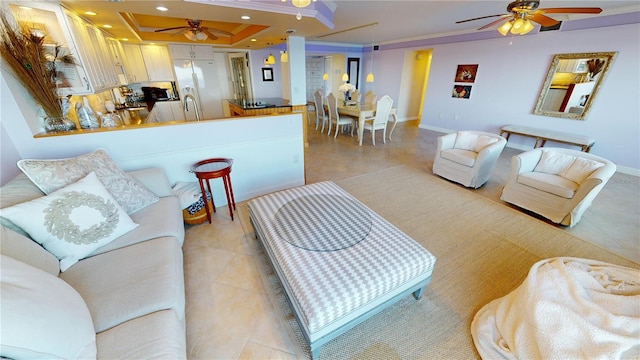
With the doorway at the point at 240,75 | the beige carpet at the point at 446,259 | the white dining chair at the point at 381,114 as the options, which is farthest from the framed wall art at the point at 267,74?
the beige carpet at the point at 446,259

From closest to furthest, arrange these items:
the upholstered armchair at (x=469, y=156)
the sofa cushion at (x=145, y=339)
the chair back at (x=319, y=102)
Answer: the sofa cushion at (x=145, y=339), the upholstered armchair at (x=469, y=156), the chair back at (x=319, y=102)

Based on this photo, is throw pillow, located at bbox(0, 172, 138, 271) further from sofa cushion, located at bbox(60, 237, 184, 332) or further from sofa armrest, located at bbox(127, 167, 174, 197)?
sofa armrest, located at bbox(127, 167, 174, 197)

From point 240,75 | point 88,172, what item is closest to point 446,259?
point 88,172

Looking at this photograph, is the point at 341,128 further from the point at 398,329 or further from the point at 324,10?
the point at 398,329

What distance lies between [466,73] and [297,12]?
4549 millimetres

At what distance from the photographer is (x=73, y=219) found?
4.32ft

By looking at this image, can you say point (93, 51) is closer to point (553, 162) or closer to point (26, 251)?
point (26, 251)

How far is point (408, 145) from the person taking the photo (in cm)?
504

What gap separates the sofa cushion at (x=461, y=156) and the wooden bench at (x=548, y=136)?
6.51 ft

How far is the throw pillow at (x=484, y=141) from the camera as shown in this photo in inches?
121

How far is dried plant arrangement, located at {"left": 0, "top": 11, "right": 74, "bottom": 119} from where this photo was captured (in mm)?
1618

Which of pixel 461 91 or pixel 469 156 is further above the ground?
pixel 461 91

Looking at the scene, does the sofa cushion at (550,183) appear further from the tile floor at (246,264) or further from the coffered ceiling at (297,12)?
the coffered ceiling at (297,12)

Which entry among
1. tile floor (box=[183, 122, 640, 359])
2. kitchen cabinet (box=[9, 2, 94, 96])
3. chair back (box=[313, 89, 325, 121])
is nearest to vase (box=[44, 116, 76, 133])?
kitchen cabinet (box=[9, 2, 94, 96])
